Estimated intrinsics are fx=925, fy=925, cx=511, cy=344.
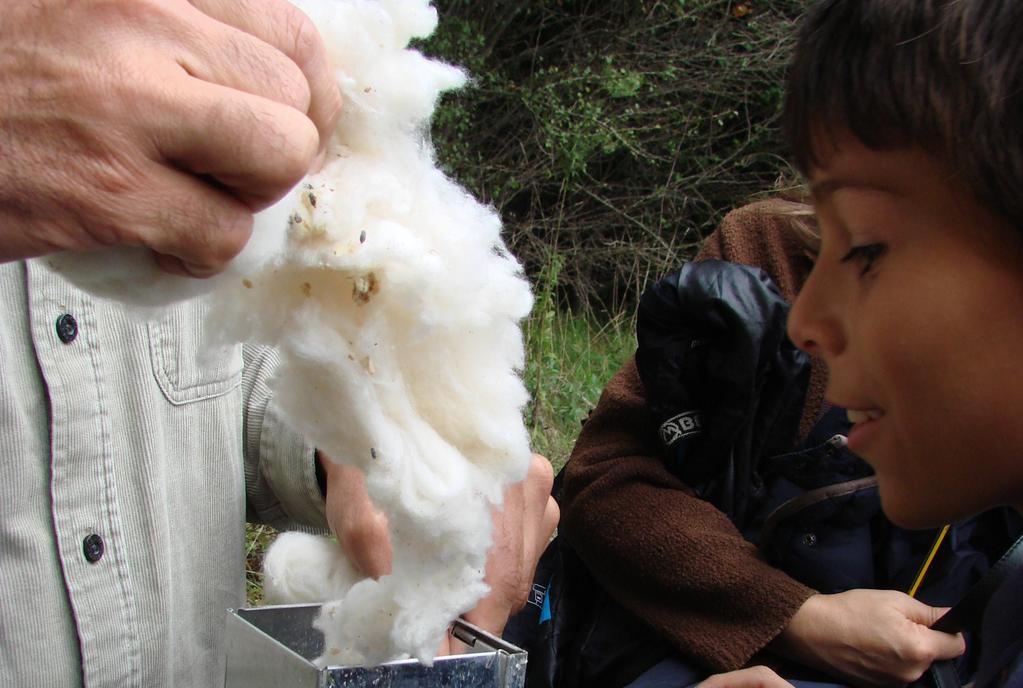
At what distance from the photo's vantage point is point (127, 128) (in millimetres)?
658

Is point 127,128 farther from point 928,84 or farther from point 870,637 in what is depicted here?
point 870,637

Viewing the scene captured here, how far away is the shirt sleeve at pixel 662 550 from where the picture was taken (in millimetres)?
1498

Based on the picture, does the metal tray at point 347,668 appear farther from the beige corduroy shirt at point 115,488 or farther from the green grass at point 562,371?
the green grass at point 562,371

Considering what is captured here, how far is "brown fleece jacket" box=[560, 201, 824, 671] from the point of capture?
150cm

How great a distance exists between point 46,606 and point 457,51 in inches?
166

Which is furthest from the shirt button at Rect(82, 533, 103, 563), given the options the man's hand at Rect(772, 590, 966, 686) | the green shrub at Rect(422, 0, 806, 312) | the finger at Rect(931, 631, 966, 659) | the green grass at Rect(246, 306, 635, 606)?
the green shrub at Rect(422, 0, 806, 312)

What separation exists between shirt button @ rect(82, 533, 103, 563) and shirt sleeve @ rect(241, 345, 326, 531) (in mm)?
293

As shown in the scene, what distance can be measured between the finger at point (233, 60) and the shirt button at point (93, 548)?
62 centimetres

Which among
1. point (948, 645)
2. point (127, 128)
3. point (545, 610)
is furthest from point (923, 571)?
point (127, 128)

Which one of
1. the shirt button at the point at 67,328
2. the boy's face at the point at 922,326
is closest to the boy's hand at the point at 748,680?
the boy's face at the point at 922,326

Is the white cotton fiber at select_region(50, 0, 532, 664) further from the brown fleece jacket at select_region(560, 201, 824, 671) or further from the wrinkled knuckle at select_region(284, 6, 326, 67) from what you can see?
the brown fleece jacket at select_region(560, 201, 824, 671)

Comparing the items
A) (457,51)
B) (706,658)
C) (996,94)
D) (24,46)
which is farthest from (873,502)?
(457,51)

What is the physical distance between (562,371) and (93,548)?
9.65 ft

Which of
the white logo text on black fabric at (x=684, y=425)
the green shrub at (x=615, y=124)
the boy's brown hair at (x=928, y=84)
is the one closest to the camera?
the boy's brown hair at (x=928, y=84)
